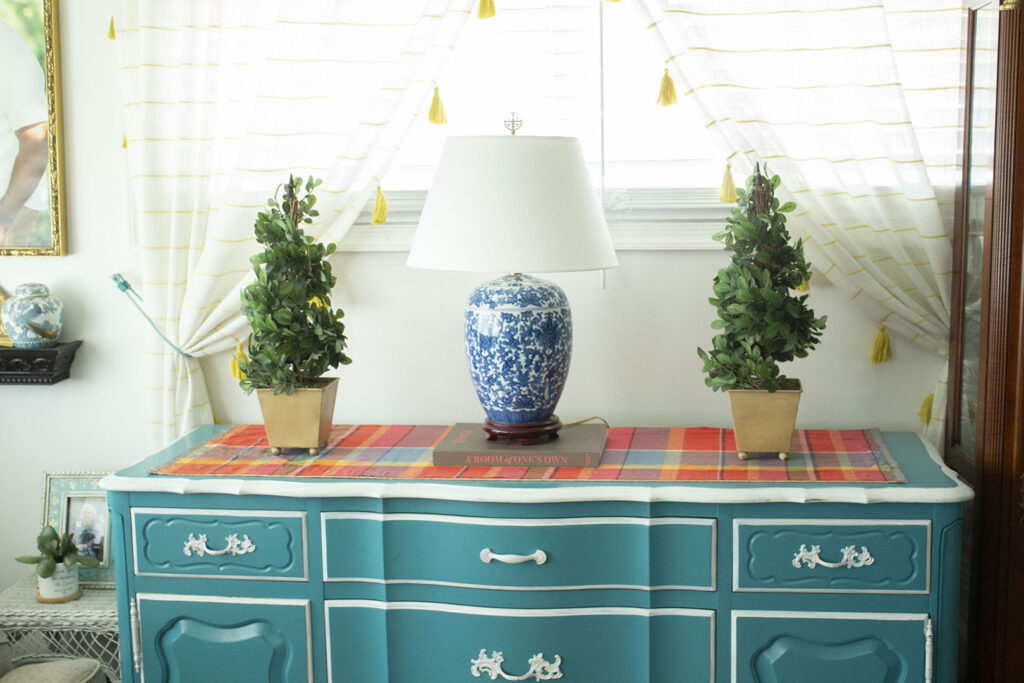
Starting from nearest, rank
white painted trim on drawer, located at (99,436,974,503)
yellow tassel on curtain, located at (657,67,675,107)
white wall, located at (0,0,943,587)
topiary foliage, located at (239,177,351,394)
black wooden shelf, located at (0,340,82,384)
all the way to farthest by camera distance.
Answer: white painted trim on drawer, located at (99,436,974,503) < topiary foliage, located at (239,177,351,394) < yellow tassel on curtain, located at (657,67,675,107) < white wall, located at (0,0,943,587) < black wooden shelf, located at (0,340,82,384)

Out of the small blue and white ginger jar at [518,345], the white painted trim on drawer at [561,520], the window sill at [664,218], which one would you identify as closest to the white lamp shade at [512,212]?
the small blue and white ginger jar at [518,345]

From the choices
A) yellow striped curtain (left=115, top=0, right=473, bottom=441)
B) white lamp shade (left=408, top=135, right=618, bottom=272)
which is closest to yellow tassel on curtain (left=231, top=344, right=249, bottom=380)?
yellow striped curtain (left=115, top=0, right=473, bottom=441)

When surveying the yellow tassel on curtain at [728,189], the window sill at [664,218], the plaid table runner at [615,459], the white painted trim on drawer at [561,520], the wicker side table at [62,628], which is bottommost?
the wicker side table at [62,628]

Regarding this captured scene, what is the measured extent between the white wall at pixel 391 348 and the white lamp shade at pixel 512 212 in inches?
17.8

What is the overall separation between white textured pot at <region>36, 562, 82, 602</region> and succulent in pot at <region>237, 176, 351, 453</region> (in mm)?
719

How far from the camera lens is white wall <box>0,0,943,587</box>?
2.52m

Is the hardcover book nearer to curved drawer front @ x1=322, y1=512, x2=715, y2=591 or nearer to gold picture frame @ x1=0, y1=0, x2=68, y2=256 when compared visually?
curved drawer front @ x1=322, y1=512, x2=715, y2=591

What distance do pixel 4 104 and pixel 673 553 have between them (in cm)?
199

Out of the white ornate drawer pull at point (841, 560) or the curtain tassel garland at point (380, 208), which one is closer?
the white ornate drawer pull at point (841, 560)

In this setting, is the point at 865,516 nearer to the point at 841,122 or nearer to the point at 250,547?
the point at 841,122

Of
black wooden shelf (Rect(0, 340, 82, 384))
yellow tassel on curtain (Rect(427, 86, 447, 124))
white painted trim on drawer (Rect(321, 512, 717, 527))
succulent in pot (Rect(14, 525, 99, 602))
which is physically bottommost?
succulent in pot (Rect(14, 525, 99, 602))

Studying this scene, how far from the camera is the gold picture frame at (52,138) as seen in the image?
102 inches

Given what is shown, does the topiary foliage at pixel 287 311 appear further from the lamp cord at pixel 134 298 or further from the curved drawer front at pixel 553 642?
the curved drawer front at pixel 553 642

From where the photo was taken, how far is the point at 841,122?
2346mm
